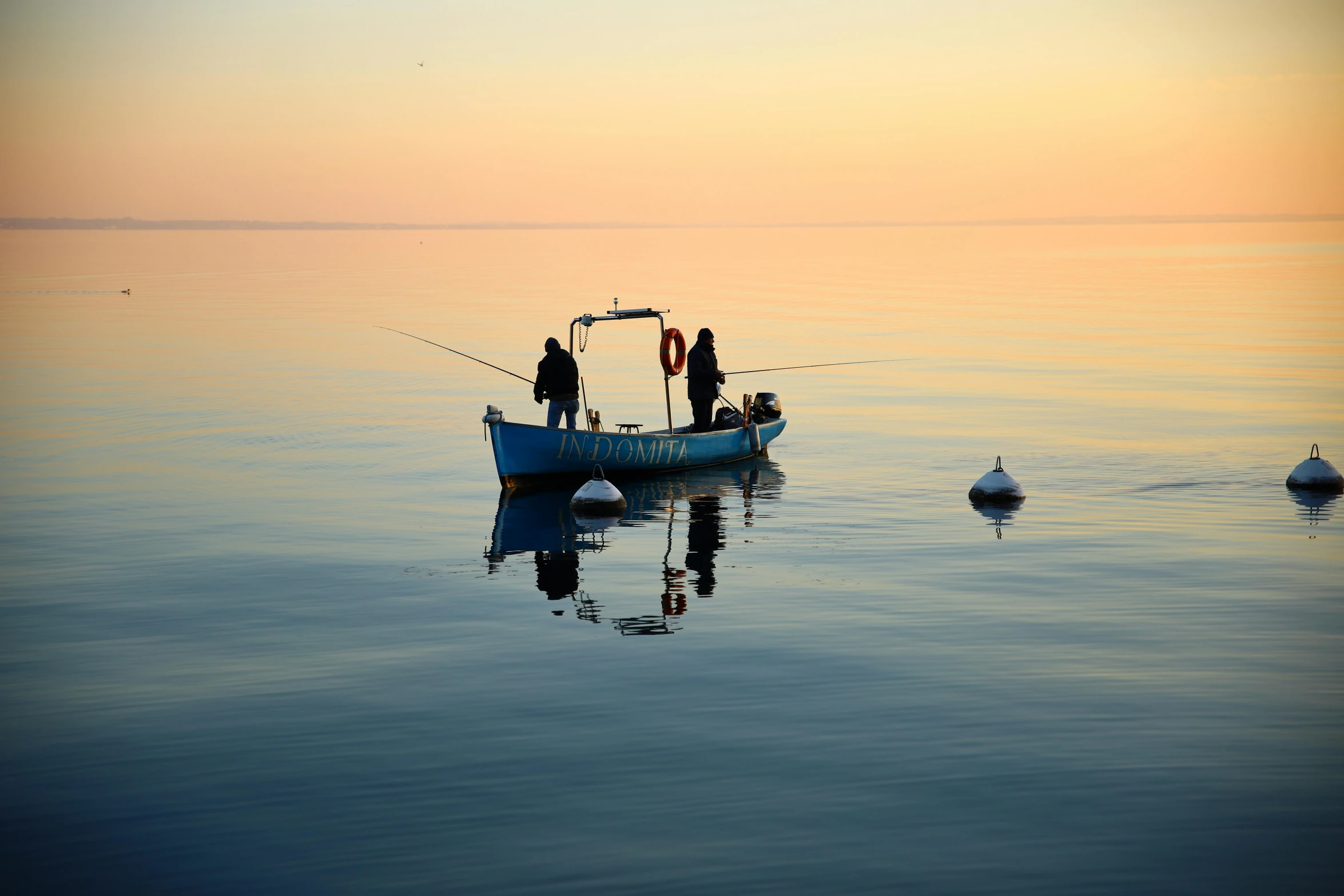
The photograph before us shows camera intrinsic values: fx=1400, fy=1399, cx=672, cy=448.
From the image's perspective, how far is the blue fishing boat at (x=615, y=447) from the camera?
73.8 ft

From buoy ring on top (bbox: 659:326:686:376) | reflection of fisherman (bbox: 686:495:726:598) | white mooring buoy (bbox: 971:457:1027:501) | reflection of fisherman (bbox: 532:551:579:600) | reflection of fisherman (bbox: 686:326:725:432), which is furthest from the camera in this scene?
reflection of fisherman (bbox: 686:326:725:432)

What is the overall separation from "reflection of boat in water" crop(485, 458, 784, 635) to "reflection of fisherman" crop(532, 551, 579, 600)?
1cm

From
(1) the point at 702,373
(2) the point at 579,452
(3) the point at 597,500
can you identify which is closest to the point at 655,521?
(3) the point at 597,500

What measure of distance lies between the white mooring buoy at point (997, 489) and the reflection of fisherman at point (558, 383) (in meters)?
6.96

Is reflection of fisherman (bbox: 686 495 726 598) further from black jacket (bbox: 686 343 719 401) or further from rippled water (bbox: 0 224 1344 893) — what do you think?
black jacket (bbox: 686 343 719 401)

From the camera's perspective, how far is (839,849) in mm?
8492

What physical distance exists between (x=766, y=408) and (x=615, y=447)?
18.7 feet

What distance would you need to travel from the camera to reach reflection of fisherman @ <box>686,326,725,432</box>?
84.5 ft

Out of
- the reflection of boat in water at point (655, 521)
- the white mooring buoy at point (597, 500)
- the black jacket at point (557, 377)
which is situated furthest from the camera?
the black jacket at point (557, 377)

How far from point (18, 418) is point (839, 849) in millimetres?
27751

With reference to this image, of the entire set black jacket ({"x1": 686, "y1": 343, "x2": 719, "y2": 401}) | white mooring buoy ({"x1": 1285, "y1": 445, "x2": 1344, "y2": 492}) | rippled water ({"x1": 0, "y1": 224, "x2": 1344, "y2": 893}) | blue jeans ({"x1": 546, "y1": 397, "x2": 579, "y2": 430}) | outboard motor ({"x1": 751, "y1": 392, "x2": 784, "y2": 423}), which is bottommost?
rippled water ({"x1": 0, "y1": 224, "x2": 1344, "y2": 893})

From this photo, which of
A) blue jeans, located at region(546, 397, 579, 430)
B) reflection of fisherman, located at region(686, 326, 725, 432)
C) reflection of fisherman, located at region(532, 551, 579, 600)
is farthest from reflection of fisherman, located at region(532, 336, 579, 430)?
reflection of fisherman, located at region(532, 551, 579, 600)

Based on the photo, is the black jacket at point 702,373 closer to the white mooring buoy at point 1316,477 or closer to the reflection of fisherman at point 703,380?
the reflection of fisherman at point 703,380

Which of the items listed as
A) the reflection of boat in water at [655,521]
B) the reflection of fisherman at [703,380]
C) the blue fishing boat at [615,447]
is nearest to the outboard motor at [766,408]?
the blue fishing boat at [615,447]
